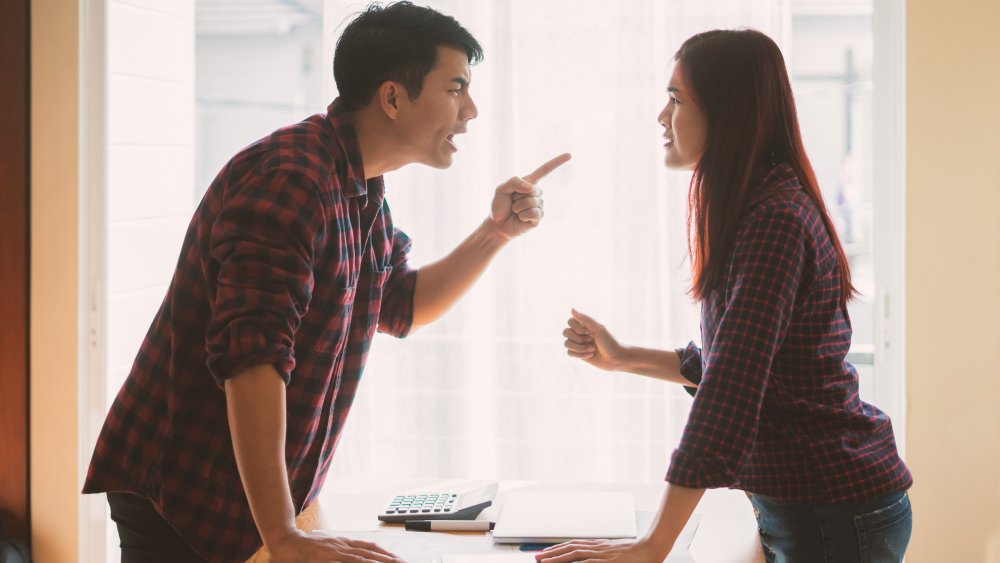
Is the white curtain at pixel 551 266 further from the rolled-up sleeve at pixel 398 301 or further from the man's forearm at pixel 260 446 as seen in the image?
the man's forearm at pixel 260 446

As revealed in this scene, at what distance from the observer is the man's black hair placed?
1556mm

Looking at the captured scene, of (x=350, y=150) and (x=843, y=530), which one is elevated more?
(x=350, y=150)

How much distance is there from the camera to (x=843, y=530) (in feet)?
4.19

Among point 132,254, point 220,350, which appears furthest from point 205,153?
point 220,350

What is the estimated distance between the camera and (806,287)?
127 centimetres

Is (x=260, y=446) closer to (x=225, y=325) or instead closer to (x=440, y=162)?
(x=225, y=325)

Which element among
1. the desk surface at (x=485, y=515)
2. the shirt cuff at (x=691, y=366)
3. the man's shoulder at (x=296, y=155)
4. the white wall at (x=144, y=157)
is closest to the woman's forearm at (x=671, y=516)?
the desk surface at (x=485, y=515)

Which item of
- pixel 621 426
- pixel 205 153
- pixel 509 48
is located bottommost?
pixel 621 426

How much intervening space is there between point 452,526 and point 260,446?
388mm

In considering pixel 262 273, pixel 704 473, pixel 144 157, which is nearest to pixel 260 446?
pixel 262 273

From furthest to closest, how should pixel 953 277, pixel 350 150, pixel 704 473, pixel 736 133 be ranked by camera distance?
1. pixel 953 277
2. pixel 350 150
3. pixel 736 133
4. pixel 704 473

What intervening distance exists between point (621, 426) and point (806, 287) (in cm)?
169

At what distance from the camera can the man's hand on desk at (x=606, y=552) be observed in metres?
1.21

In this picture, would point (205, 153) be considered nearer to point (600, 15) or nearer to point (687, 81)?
point (600, 15)
